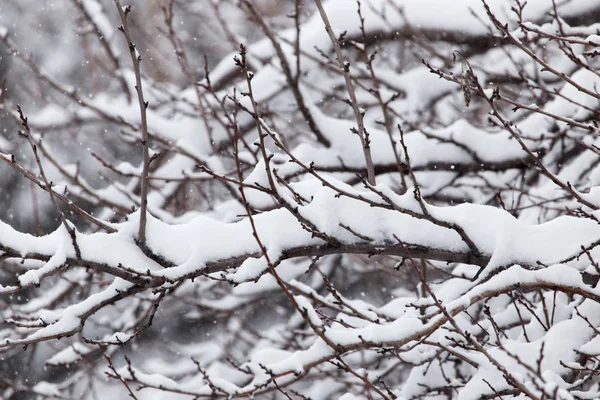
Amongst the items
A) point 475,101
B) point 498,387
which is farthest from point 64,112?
point 475,101

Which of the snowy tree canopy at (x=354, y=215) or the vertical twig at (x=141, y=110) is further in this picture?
the snowy tree canopy at (x=354, y=215)

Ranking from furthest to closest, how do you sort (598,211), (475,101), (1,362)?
1. (1,362)
2. (475,101)
3. (598,211)

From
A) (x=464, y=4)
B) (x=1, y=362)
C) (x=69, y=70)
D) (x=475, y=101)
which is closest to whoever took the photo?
(x=464, y=4)

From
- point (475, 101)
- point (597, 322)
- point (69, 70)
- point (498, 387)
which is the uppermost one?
point (69, 70)

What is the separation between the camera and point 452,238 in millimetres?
2396

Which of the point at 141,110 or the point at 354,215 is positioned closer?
the point at 141,110

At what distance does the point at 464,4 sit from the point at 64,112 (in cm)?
341

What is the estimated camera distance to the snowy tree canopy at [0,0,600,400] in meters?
2.12

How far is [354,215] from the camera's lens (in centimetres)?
238

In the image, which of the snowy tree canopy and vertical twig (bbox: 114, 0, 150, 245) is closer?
vertical twig (bbox: 114, 0, 150, 245)

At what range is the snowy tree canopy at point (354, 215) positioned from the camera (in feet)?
6.96

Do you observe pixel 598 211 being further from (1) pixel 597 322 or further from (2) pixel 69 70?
(2) pixel 69 70

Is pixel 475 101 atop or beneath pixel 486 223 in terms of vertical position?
atop

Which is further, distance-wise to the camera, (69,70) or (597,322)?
(69,70)
